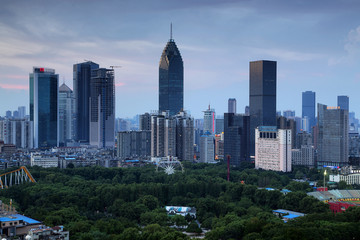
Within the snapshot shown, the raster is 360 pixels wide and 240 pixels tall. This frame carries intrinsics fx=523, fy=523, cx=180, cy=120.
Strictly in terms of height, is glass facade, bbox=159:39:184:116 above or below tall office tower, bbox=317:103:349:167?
above

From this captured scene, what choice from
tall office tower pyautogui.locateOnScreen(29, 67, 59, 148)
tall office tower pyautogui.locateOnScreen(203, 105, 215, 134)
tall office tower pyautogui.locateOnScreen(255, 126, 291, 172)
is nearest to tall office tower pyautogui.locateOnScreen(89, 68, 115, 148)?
tall office tower pyautogui.locateOnScreen(29, 67, 59, 148)

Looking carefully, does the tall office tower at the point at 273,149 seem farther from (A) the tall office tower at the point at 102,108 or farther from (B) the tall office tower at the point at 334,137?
(A) the tall office tower at the point at 102,108

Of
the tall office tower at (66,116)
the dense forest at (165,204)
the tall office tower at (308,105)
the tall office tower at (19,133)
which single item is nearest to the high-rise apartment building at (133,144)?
the tall office tower at (19,133)

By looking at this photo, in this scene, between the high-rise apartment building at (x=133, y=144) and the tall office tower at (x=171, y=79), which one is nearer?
the high-rise apartment building at (x=133, y=144)

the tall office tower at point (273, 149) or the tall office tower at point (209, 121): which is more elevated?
the tall office tower at point (209, 121)

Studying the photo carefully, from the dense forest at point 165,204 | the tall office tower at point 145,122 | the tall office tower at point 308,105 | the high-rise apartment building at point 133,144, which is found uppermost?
the tall office tower at point 308,105

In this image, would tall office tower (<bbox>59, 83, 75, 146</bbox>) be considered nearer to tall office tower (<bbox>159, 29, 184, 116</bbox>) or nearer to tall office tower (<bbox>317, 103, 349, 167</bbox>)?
tall office tower (<bbox>159, 29, 184, 116</bbox>)

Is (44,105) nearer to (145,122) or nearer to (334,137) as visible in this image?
(145,122)

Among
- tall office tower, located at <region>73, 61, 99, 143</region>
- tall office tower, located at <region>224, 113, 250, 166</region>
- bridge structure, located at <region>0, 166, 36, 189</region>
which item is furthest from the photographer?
tall office tower, located at <region>73, 61, 99, 143</region>

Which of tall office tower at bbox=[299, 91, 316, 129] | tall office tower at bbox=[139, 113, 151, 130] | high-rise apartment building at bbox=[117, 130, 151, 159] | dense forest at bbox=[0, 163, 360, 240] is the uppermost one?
tall office tower at bbox=[299, 91, 316, 129]
